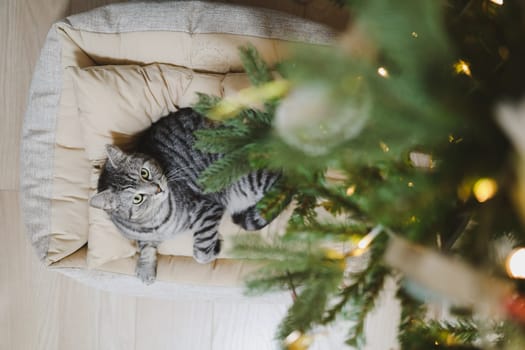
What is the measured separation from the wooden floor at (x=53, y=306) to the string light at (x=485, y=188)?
0.97m

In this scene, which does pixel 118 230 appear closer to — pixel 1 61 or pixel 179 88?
pixel 179 88

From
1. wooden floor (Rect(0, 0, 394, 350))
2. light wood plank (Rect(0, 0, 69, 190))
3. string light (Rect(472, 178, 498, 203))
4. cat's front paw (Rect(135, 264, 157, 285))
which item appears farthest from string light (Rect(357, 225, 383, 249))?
light wood plank (Rect(0, 0, 69, 190))

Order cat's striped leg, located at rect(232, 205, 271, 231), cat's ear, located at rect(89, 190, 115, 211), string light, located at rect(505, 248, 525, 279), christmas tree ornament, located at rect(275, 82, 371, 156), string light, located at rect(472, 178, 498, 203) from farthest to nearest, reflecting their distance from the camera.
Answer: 1. cat's striped leg, located at rect(232, 205, 271, 231)
2. cat's ear, located at rect(89, 190, 115, 211)
3. string light, located at rect(505, 248, 525, 279)
4. string light, located at rect(472, 178, 498, 203)
5. christmas tree ornament, located at rect(275, 82, 371, 156)

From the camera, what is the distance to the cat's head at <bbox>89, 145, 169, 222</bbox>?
1.00 meters

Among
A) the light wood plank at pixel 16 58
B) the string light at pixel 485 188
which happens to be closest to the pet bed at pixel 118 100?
the light wood plank at pixel 16 58

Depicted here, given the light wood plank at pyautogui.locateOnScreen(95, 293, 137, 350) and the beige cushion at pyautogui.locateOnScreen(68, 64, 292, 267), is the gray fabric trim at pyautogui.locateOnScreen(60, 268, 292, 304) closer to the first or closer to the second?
the beige cushion at pyautogui.locateOnScreen(68, 64, 292, 267)

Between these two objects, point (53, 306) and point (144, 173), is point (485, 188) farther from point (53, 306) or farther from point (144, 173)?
point (53, 306)

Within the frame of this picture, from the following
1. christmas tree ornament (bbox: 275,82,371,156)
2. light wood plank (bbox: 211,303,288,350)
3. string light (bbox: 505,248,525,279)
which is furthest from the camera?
light wood plank (bbox: 211,303,288,350)

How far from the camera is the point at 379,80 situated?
33 centimetres

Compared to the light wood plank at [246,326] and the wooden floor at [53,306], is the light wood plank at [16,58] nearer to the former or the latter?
the wooden floor at [53,306]

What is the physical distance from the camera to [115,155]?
102cm

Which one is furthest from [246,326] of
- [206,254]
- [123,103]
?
[123,103]

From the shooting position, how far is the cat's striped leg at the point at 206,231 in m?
1.09

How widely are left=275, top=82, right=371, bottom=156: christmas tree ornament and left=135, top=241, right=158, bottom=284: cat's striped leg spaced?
868 millimetres
